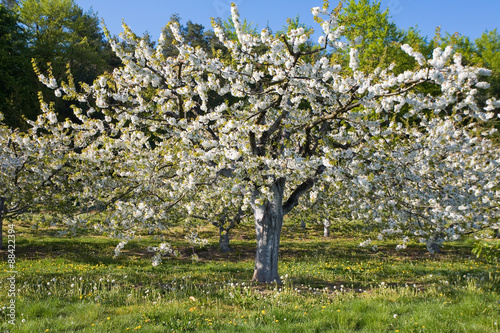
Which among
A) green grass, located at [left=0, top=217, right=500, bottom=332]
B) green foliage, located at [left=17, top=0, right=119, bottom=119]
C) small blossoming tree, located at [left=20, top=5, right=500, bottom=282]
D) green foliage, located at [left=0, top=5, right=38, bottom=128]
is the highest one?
green foliage, located at [left=17, top=0, right=119, bottom=119]

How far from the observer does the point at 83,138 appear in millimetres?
10258

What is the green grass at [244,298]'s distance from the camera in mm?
5520

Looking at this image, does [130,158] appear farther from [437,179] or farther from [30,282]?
[437,179]

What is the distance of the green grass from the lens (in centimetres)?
552

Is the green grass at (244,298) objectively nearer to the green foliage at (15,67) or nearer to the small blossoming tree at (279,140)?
the small blossoming tree at (279,140)

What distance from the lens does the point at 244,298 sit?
22.9 feet

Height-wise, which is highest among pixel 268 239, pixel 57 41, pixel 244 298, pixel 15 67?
pixel 57 41

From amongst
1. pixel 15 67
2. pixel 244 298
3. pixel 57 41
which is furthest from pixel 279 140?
pixel 57 41

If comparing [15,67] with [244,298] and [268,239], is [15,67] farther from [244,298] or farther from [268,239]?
[244,298]

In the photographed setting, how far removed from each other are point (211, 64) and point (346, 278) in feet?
22.9

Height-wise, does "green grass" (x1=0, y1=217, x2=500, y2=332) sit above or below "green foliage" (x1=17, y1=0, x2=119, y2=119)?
below

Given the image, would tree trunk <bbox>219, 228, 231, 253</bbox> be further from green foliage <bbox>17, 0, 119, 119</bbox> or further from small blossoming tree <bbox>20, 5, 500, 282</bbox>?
green foliage <bbox>17, 0, 119, 119</bbox>

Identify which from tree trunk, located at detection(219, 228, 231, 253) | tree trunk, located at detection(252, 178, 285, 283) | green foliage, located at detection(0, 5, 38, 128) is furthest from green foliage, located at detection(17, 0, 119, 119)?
tree trunk, located at detection(252, 178, 285, 283)

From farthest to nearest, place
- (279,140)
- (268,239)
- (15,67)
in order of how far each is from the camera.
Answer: (15,67), (279,140), (268,239)
